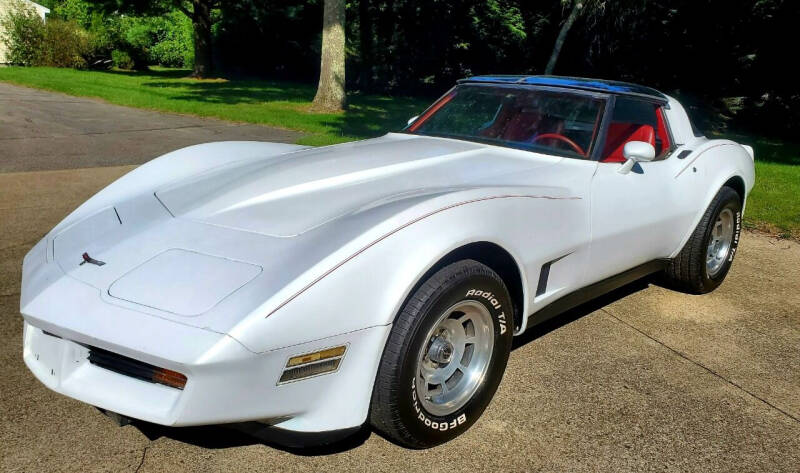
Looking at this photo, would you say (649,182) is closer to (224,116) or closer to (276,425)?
(276,425)

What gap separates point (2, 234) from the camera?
5.21 m

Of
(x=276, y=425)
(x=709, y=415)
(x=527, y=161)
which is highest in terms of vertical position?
(x=527, y=161)

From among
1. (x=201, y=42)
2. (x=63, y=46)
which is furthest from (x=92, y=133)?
(x=63, y=46)

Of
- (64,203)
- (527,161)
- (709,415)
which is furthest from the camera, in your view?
(64,203)

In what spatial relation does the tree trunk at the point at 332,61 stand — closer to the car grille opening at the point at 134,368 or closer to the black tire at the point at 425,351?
the black tire at the point at 425,351

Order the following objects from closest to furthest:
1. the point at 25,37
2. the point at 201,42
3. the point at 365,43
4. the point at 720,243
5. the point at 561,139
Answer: the point at 561,139
the point at 720,243
the point at 365,43
the point at 201,42
the point at 25,37

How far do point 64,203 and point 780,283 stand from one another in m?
A: 6.09

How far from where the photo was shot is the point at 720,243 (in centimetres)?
476

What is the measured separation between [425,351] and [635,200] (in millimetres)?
1711

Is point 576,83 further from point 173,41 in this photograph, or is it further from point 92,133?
point 173,41

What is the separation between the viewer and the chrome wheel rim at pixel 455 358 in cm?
256

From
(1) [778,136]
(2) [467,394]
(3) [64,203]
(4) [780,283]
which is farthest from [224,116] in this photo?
(1) [778,136]

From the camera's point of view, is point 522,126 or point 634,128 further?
point 634,128

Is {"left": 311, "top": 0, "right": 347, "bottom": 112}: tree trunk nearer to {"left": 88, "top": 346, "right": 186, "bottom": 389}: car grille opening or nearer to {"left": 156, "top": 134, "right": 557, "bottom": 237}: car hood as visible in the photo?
{"left": 156, "top": 134, "right": 557, "bottom": 237}: car hood
